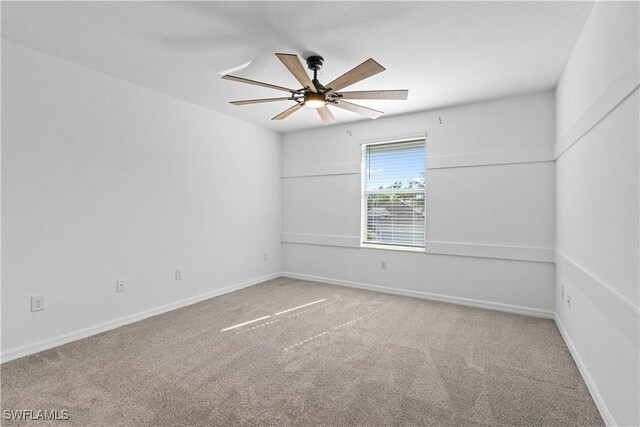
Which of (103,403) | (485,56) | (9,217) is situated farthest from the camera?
(485,56)

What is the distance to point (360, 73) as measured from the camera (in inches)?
84.4

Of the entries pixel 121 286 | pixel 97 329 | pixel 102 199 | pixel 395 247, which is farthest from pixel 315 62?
pixel 97 329

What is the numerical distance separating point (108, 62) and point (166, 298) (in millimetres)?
2471

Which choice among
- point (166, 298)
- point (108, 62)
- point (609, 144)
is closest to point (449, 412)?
point (609, 144)

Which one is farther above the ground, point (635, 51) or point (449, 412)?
point (635, 51)

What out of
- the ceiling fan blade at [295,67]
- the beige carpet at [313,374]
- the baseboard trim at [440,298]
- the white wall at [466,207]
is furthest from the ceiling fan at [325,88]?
the baseboard trim at [440,298]

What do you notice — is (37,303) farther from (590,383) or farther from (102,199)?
(590,383)

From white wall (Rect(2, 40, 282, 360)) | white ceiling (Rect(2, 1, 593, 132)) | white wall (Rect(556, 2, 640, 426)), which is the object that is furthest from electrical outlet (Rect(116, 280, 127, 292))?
white wall (Rect(556, 2, 640, 426))

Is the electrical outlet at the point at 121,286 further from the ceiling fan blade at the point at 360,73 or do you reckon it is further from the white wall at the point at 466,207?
the ceiling fan blade at the point at 360,73

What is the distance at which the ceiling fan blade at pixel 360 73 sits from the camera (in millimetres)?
1996

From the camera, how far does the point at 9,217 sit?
7.88 feet

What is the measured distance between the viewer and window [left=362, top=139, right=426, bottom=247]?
4223 millimetres

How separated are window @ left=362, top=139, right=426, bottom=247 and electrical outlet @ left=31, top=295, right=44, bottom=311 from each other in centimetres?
367

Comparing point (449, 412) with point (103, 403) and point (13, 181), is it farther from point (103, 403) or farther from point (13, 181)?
point (13, 181)
